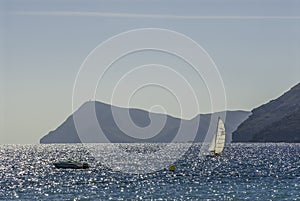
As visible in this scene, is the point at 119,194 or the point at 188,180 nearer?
the point at 119,194

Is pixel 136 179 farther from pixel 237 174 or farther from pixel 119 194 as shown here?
pixel 119 194

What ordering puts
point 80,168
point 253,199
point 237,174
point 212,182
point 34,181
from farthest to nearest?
1. point 80,168
2. point 237,174
3. point 34,181
4. point 212,182
5. point 253,199

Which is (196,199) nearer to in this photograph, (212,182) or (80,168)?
(212,182)

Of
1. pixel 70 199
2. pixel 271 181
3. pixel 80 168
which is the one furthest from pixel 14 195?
pixel 80 168

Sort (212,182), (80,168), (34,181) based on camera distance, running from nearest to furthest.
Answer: (212,182) < (34,181) < (80,168)

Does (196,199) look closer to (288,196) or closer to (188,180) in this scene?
(288,196)

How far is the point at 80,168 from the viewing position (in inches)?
7200

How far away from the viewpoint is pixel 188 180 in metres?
129

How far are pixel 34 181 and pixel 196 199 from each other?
4964cm

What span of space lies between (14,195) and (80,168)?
79.8 metres

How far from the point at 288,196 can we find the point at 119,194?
990 inches

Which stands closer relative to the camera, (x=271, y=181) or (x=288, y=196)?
(x=288, y=196)

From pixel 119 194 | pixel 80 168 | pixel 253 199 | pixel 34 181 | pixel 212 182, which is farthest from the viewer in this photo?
pixel 80 168

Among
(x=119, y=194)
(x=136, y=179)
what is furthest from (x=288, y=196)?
(x=136, y=179)
